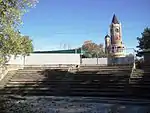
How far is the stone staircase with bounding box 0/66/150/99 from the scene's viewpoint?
21.7 metres

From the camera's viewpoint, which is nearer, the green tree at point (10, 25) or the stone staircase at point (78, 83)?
the green tree at point (10, 25)

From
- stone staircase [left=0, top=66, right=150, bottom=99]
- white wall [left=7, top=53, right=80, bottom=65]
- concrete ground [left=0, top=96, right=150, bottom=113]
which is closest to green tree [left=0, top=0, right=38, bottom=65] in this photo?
concrete ground [left=0, top=96, right=150, bottom=113]

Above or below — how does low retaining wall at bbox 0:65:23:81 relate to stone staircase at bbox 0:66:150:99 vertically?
above

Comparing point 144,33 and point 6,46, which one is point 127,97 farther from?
point 144,33

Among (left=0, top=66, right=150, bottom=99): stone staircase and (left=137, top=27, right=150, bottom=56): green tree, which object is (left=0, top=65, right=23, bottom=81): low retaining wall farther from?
(left=137, top=27, right=150, bottom=56): green tree

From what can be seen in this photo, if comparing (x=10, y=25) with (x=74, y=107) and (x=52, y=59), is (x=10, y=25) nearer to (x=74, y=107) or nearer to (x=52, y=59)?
(x=74, y=107)

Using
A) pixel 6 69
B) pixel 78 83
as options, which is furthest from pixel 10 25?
pixel 6 69

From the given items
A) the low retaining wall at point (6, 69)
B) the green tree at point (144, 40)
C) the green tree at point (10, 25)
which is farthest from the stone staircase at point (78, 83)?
the green tree at point (144, 40)

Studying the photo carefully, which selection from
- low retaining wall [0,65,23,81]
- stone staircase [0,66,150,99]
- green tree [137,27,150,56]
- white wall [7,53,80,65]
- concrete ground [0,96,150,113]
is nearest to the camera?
concrete ground [0,96,150,113]

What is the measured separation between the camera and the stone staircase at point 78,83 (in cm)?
2172

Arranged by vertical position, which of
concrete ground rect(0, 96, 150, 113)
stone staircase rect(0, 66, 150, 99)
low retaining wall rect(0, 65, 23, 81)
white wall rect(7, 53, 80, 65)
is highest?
white wall rect(7, 53, 80, 65)

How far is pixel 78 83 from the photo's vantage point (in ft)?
81.3

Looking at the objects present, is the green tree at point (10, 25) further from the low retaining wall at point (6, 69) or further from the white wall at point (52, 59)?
the white wall at point (52, 59)

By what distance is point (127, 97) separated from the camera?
20.5 metres
